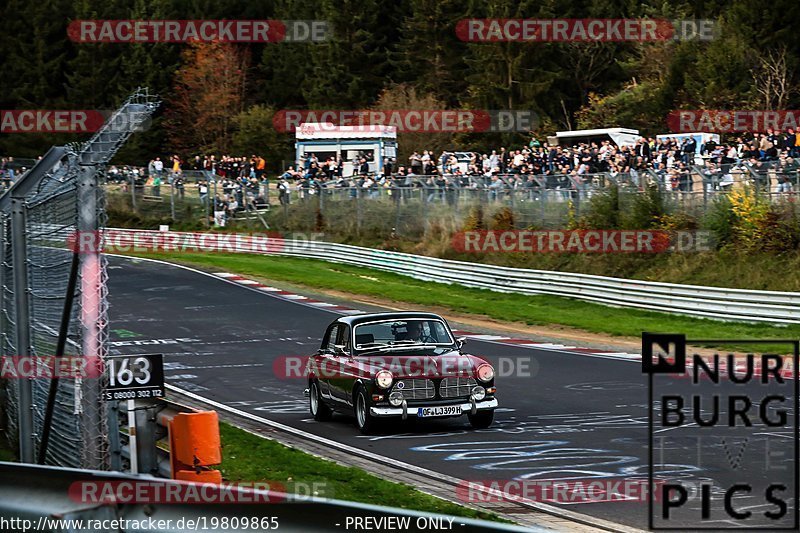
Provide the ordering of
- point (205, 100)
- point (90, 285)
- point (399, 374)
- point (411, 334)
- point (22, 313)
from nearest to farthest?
1. point (90, 285)
2. point (22, 313)
3. point (399, 374)
4. point (411, 334)
5. point (205, 100)

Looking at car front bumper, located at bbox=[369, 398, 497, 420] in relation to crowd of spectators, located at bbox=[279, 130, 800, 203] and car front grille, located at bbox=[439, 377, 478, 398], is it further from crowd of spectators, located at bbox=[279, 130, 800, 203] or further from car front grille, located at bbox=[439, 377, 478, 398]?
crowd of spectators, located at bbox=[279, 130, 800, 203]

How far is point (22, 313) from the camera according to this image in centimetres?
1037

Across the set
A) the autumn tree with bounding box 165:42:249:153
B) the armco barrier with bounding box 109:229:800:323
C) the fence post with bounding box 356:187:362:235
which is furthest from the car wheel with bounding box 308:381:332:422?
the autumn tree with bounding box 165:42:249:153

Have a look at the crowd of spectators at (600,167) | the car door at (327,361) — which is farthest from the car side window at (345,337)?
the crowd of spectators at (600,167)

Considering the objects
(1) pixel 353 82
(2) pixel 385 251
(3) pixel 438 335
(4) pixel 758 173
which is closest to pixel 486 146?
(1) pixel 353 82

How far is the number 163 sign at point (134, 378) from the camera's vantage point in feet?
26.9

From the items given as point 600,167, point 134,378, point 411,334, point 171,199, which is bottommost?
point 411,334

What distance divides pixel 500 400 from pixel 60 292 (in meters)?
8.53

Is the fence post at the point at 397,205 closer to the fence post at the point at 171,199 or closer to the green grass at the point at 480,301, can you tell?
the green grass at the point at 480,301

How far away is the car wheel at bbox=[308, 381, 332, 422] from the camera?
51.9 feet

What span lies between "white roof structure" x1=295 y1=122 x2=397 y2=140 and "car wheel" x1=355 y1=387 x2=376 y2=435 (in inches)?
1446

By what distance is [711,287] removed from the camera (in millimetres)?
25812

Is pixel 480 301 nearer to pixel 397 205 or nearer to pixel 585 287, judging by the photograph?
pixel 585 287

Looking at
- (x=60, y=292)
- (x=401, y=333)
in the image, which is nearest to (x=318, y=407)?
(x=401, y=333)
